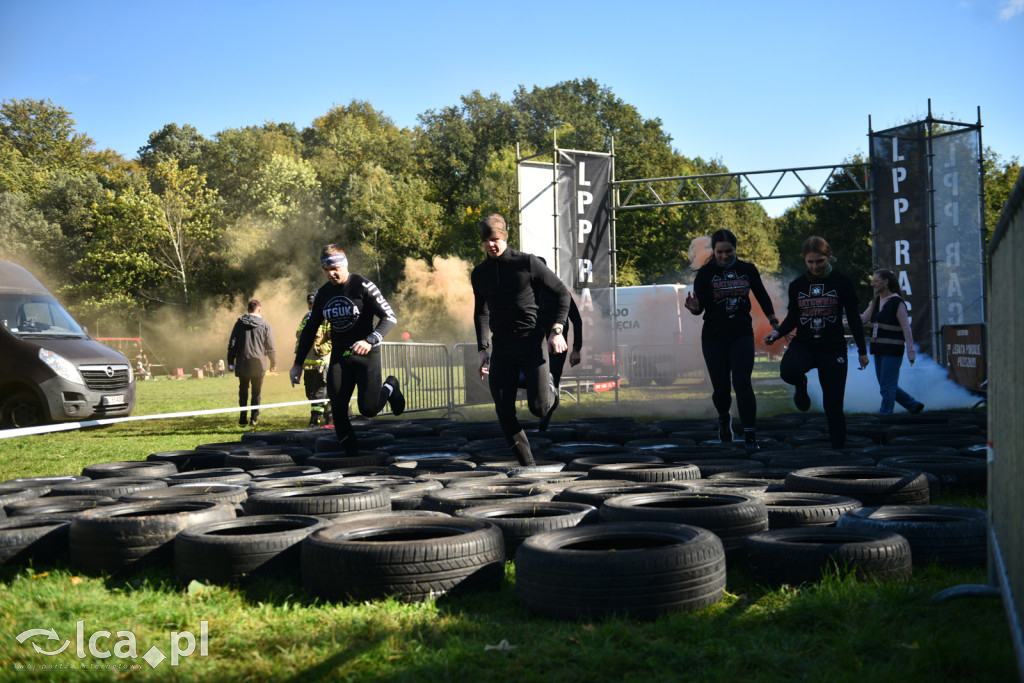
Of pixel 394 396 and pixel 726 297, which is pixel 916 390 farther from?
pixel 394 396

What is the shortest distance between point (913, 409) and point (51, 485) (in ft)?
31.5

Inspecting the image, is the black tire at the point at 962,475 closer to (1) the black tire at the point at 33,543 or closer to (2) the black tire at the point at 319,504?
(2) the black tire at the point at 319,504

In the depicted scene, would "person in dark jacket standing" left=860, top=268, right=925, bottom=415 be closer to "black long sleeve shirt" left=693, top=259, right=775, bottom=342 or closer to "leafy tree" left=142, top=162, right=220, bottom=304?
"black long sleeve shirt" left=693, top=259, right=775, bottom=342

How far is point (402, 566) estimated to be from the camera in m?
3.35

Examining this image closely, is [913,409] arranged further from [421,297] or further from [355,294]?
[421,297]

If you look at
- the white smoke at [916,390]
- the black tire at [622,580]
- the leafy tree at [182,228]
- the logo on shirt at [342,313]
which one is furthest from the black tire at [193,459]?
the leafy tree at [182,228]

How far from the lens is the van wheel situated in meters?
12.8

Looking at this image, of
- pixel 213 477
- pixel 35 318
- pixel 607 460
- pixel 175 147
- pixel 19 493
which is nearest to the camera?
pixel 19 493

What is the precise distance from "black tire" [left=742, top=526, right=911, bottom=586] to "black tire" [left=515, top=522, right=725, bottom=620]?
0.33 meters

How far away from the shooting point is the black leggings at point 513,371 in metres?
6.45

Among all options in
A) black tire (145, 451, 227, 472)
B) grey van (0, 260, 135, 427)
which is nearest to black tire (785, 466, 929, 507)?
black tire (145, 451, 227, 472)

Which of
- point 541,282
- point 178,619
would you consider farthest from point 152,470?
point 178,619

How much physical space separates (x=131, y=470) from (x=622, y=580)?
5.28m

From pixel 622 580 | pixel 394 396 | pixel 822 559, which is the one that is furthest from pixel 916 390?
pixel 622 580
